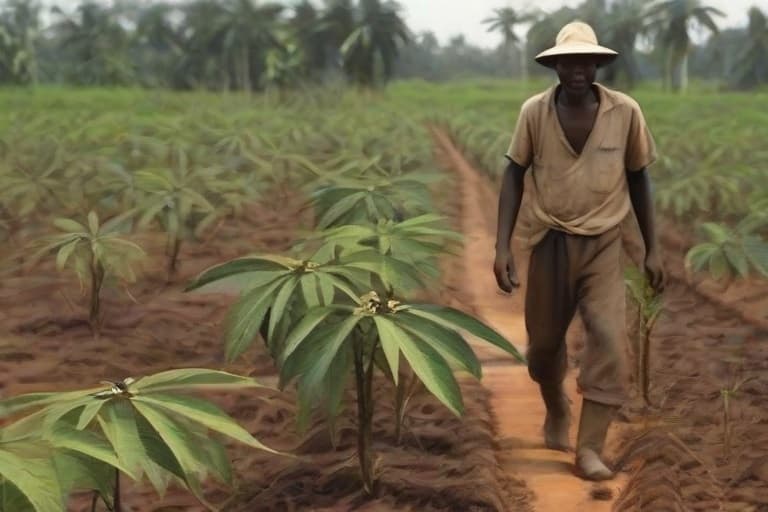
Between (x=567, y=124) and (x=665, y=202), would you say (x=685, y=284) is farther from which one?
(x=567, y=124)

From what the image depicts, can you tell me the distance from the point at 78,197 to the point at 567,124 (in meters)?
4.62

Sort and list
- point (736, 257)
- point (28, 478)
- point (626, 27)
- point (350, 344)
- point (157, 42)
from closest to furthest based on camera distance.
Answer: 1. point (28, 478)
2. point (350, 344)
3. point (736, 257)
4. point (626, 27)
5. point (157, 42)

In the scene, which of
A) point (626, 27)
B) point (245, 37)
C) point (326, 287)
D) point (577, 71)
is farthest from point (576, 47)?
point (626, 27)

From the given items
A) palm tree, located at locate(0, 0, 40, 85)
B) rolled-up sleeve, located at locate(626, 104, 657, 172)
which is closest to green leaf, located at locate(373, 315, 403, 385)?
rolled-up sleeve, located at locate(626, 104, 657, 172)

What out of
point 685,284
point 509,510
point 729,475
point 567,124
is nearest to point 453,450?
point 509,510

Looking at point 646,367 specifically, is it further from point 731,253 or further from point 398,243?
point 398,243

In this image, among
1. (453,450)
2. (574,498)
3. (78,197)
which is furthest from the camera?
(78,197)

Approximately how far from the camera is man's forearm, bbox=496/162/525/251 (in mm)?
3010

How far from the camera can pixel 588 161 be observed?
9.30 ft

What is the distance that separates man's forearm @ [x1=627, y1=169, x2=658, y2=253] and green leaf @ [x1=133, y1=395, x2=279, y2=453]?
1.76 m

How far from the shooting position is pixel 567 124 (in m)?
2.87

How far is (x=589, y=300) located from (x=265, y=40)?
42.0 metres

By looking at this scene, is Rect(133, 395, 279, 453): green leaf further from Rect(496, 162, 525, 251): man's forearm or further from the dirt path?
Rect(496, 162, 525, 251): man's forearm

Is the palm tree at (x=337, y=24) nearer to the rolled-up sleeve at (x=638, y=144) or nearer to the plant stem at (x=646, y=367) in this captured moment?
the plant stem at (x=646, y=367)
